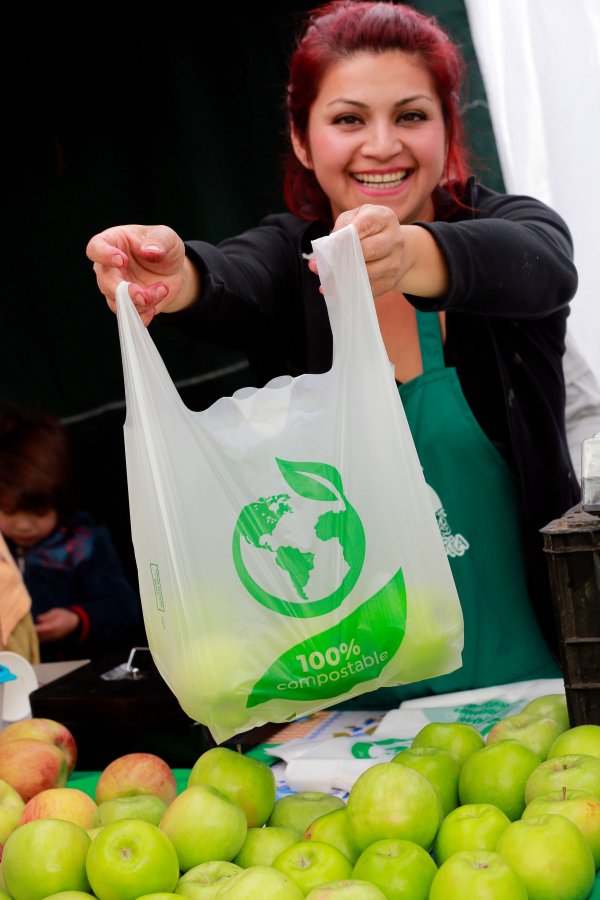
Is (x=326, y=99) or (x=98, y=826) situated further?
(x=326, y=99)

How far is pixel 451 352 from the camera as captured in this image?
1680mm

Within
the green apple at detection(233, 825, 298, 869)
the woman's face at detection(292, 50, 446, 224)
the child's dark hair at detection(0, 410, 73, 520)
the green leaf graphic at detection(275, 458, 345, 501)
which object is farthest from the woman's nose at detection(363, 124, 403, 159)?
the child's dark hair at detection(0, 410, 73, 520)

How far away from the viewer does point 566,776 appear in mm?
986

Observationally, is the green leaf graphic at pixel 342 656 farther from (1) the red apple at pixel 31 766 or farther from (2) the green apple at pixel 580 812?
(1) the red apple at pixel 31 766

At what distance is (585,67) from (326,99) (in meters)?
0.84

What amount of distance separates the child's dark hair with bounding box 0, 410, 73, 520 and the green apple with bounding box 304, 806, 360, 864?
2360 mm

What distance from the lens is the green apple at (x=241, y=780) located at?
3.55 feet

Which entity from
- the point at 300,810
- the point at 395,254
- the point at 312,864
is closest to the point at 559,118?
the point at 395,254

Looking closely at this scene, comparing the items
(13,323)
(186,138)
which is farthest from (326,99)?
(13,323)

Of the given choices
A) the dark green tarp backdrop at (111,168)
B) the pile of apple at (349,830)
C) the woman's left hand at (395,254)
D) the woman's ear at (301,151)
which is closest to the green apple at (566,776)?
the pile of apple at (349,830)

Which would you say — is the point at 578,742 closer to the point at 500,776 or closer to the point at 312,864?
the point at 500,776

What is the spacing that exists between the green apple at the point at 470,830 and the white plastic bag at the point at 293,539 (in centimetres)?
17

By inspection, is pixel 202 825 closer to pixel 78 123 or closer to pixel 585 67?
pixel 585 67

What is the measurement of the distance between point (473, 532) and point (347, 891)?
35.6 inches
